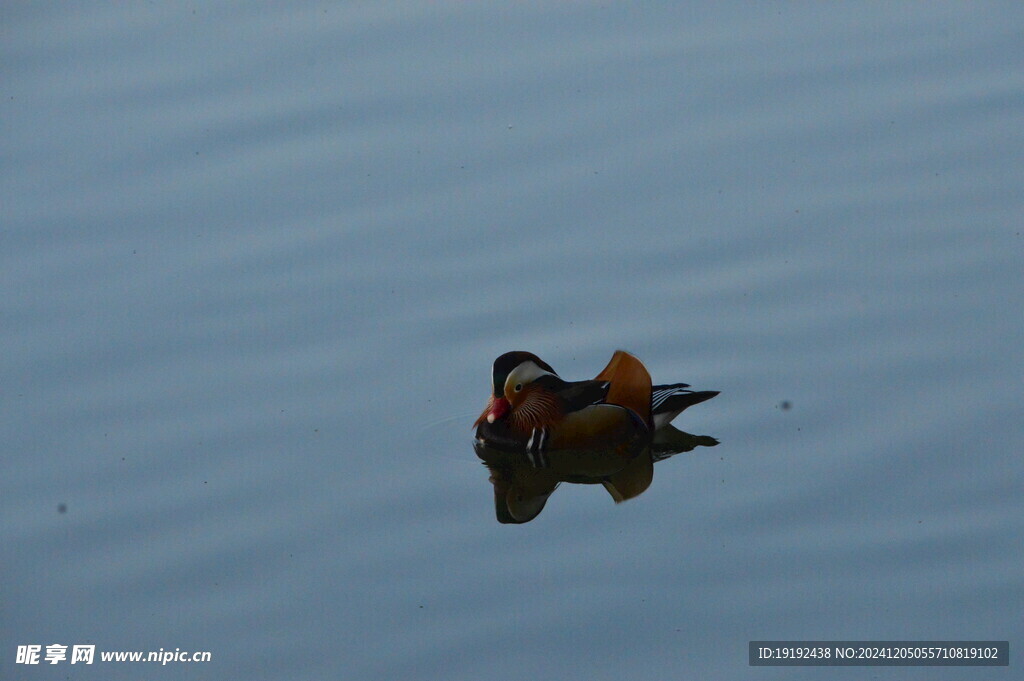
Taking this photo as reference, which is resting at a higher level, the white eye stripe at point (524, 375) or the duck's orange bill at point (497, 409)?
the white eye stripe at point (524, 375)

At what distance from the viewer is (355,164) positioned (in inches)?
689

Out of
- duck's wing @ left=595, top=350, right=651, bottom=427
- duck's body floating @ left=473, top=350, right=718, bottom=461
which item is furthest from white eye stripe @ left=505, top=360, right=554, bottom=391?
duck's wing @ left=595, top=350, right=651, bottom=427

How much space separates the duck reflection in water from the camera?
13.3 meters

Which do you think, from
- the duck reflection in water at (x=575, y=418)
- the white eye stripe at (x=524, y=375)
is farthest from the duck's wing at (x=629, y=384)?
the white eye stripe at (x=524, y=375)

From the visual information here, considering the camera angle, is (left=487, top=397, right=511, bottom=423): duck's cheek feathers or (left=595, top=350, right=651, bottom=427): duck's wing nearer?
(left=595, top=350, right=651, bottom=427): duck's wing

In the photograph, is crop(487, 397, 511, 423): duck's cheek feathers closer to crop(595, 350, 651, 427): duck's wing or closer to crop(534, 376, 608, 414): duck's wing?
crop(534, 376, 608, 414): duck's wing

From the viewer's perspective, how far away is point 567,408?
13.5 metres

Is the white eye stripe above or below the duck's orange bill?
above

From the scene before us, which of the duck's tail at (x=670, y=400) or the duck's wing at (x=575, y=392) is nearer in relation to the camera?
the duck's tail at (x=670, y=400)

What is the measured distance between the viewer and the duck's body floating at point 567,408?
1341 cm

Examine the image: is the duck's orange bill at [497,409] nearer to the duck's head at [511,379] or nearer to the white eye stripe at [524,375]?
the duck's head at [511,379]

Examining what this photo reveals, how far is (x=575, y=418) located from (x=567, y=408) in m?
0.11

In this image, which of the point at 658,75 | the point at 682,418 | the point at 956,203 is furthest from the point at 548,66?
the point at 682,418

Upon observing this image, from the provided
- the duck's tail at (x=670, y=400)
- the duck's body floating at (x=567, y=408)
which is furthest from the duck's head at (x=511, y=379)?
the duck's tail at (x=670, y=400)
